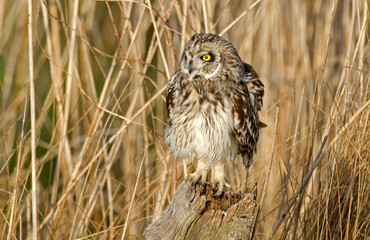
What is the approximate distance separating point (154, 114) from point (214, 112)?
1.07 metres

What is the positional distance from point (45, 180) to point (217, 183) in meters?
2.03

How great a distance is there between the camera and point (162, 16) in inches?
97.0

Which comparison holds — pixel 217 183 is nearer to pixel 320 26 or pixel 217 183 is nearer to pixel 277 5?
pixel 277 5

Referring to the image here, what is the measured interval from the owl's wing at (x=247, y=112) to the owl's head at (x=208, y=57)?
118mm

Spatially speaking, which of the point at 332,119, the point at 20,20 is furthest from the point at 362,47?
the point at 20,20

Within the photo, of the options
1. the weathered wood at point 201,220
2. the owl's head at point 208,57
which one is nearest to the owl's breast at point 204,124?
the owl's head at point 208,57

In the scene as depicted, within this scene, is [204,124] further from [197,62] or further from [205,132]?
[197,62]

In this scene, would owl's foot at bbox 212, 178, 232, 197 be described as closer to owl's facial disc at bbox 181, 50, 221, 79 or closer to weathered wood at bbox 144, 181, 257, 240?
owl's facial disc at bbox 181, 50, 221, 79

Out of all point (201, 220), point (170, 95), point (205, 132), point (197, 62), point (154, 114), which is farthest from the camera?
point (154, 114)

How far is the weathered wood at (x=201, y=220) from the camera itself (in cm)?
159

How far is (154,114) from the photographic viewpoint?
333 centimetres

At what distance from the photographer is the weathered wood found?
1.59m

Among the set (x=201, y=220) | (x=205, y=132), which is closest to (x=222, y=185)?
(x=205, y=132)

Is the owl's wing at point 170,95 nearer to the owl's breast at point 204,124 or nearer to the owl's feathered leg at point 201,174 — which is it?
the owl's breast at point 204,124
